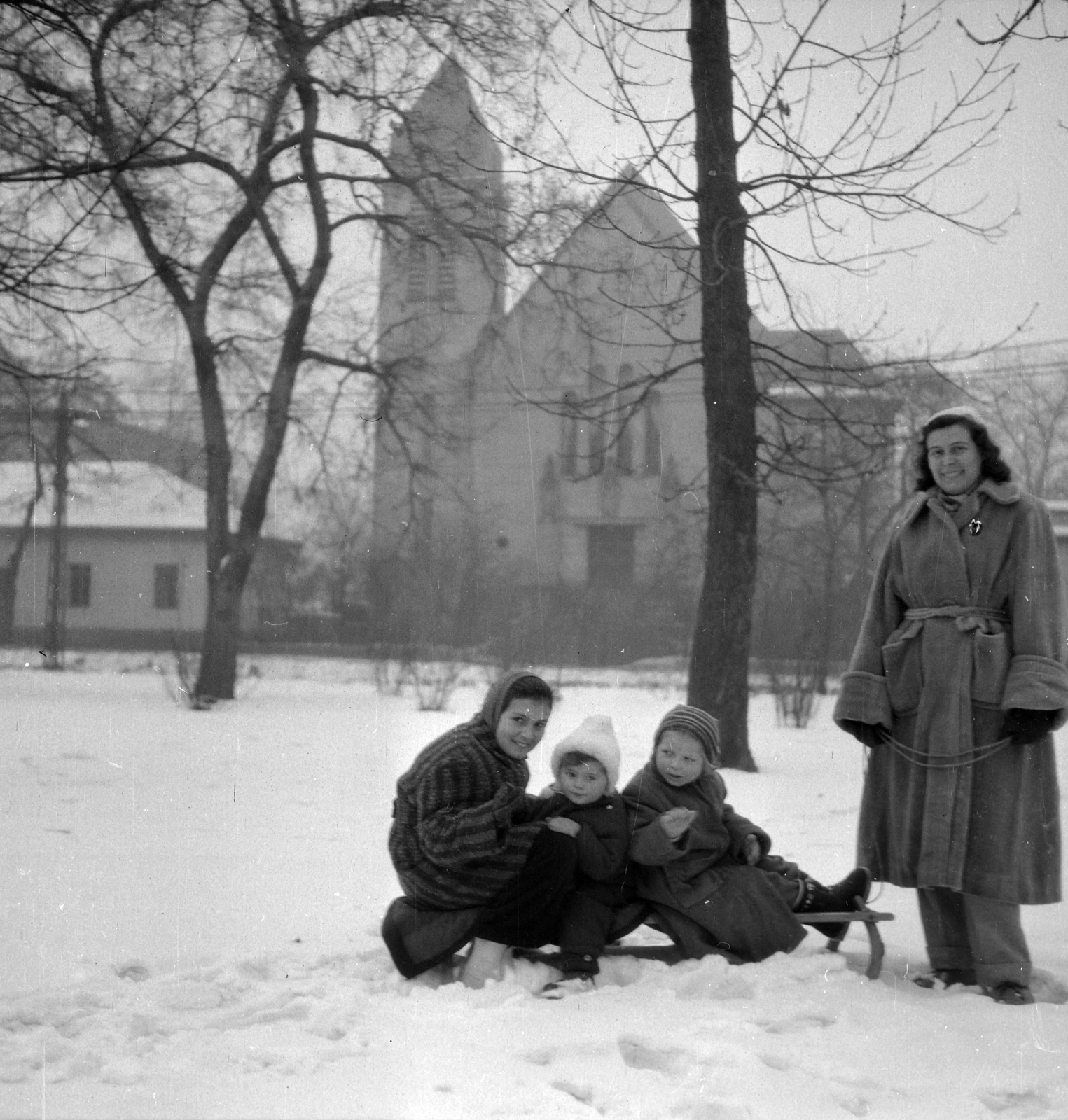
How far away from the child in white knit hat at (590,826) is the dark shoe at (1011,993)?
1065mm

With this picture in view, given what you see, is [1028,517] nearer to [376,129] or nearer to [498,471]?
[376,129]

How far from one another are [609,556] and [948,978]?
491 centimetres

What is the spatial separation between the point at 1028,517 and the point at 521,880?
5.86 feet

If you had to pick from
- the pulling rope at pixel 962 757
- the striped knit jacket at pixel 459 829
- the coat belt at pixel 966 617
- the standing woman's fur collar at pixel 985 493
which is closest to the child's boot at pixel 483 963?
the striped knit jacket at pixel 459 829

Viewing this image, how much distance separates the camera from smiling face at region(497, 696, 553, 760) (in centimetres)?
355

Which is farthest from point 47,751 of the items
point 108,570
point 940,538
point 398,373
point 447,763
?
point 940,538

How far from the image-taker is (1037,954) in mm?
3885

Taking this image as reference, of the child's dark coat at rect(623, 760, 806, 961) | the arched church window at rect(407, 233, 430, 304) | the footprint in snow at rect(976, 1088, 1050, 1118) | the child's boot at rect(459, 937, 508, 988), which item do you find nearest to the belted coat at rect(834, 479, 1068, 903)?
the child's dark coat at rect(623, 760, 806, 961)

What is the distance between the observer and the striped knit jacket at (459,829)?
11.3 ft

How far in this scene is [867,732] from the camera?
3756 millimetres

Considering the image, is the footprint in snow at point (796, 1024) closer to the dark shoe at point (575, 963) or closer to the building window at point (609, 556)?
the dark shoe at point (575, 963)

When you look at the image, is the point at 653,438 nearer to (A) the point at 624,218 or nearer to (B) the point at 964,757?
(A) the point at 624,218

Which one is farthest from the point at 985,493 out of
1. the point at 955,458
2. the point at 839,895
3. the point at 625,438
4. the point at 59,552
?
the point at 59,552

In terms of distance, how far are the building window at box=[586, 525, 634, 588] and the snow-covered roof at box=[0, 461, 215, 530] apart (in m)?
2.59
